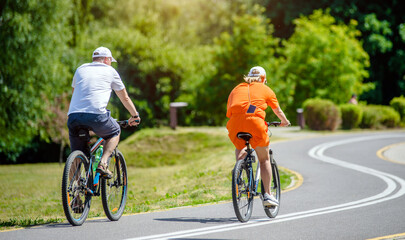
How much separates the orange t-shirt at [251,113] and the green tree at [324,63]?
2552 cm

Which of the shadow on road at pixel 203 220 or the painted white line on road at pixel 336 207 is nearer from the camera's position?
the painted white line on road at pixel 336 207

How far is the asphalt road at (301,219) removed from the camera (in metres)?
6.27

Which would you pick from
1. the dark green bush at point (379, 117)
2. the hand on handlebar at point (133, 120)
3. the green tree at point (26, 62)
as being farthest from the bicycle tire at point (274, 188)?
the dark green bush at point (379, 117)

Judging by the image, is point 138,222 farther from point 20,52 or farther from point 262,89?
point 20,52

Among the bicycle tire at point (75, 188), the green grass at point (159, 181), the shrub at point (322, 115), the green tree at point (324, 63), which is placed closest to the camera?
the bicycle tire at point (75, 188)

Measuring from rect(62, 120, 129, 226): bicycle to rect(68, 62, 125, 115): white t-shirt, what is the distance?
0.30 metres

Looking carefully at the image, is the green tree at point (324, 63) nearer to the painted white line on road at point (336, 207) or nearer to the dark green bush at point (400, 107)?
the dark green bush at point (400, 107)

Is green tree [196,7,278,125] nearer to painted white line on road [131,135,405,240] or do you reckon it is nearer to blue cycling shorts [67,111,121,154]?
painted white line on road [131,135,405,240]

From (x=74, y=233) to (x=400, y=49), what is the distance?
35473 millimetres

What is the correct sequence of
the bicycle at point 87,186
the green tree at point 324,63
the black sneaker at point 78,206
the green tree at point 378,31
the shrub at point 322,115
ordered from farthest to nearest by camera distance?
the green tree at point 378,31
the green tree at point 324,63
the shrub at point 322,115
the black sneaker at point 78,206
the bicycle at point 87,186

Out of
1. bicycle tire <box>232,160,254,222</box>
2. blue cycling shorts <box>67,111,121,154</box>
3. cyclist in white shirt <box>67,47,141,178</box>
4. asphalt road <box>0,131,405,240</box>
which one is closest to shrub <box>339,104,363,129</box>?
asphalt road <box>0,131,405,240</box>

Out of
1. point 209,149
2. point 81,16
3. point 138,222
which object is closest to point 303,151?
point 209,149

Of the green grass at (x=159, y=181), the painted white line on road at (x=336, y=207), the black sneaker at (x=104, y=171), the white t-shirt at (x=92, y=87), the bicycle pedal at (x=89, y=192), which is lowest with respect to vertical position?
the green grass at (x=159, y=181)

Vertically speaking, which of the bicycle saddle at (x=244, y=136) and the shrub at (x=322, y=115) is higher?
the bicycle saddle at (x=244, y=136)
